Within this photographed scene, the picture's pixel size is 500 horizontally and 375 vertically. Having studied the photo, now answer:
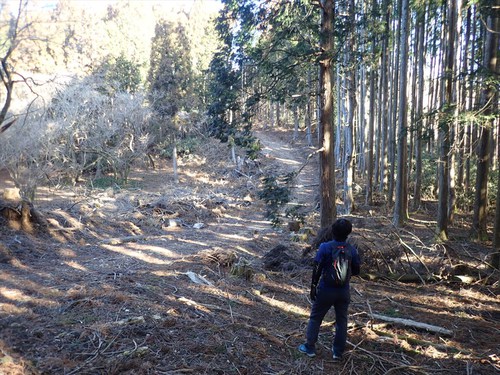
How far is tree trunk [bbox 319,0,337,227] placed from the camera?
336 inches

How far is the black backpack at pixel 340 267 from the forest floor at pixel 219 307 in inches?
40.2

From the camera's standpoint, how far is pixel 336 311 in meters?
4.29

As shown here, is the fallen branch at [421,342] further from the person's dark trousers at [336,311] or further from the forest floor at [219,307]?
the person's dark trousers at [336,311]

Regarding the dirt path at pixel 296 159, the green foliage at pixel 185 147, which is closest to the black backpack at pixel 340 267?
the dirt path at pixel 296 159

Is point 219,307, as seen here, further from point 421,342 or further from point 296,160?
point 296,160

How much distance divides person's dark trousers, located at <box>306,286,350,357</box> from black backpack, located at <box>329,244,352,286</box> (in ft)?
0.40

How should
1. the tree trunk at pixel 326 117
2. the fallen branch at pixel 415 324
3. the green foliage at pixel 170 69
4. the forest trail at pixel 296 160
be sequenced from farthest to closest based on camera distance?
the green foliage at pixel 170 69, the forest trail at pixel 296 160, the tree trunk at pixel 326 117, the fallen branch at pixel 415 324

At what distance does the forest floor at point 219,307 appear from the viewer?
13.3ft

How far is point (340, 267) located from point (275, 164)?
92.5 feet

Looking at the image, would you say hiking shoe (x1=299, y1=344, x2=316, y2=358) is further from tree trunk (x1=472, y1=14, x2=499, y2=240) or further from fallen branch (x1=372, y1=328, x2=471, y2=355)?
tree trunk (x1=472, y1=14, x2=499, y2=240)

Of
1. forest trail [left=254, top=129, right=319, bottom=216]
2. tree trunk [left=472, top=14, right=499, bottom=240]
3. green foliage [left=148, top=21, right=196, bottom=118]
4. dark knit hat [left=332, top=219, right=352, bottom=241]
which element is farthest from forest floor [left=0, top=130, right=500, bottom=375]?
green foliage [left=148, top=21, right=196, bottom=118]

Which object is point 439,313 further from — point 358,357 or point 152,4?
point 152,4

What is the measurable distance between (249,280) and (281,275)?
0.97 meters

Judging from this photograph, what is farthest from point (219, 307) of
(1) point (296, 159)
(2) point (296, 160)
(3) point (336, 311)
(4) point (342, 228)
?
(1) point (296, 159)
